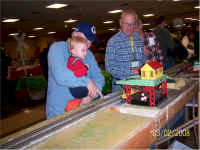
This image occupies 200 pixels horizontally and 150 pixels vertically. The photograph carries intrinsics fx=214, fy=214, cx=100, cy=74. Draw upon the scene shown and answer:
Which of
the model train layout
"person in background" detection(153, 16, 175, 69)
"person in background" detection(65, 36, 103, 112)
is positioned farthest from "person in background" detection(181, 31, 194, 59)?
"person in background" detection(65, 36, 103, 112)

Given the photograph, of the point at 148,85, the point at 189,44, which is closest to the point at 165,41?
the point at 189,44

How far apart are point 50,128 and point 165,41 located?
11.1 feet

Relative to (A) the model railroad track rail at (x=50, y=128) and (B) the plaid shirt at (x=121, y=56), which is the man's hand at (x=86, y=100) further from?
(B) the plaid shirt at (x=121, y=56)

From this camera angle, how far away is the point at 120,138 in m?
1.07

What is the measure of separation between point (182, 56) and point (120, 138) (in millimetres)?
3750

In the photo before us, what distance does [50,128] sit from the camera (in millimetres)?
1231

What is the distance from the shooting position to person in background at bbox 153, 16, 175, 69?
13.4 ft

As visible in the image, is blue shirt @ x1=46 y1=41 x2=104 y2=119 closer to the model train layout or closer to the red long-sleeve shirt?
the red long-sleeve shirt

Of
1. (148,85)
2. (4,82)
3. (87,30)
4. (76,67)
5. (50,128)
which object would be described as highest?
(87,30)

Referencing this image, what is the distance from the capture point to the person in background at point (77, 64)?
5.13 ft

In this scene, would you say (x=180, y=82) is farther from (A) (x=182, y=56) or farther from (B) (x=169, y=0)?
(B) (x=169, y=0)

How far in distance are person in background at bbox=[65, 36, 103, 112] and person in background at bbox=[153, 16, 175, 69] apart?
2763 millimetres

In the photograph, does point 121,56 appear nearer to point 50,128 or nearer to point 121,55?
point 121,55

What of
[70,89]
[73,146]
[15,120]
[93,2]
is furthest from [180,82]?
→ [93,2]
